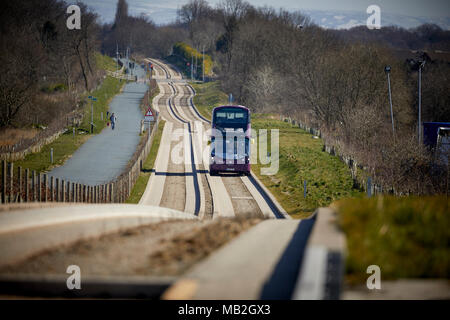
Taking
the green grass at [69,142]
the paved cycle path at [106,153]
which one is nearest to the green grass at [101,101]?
the green grass at [69,142]

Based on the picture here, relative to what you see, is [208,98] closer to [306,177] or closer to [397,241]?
[306,177]

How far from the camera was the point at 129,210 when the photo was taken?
37.3 ft

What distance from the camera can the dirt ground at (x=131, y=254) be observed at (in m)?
7.19

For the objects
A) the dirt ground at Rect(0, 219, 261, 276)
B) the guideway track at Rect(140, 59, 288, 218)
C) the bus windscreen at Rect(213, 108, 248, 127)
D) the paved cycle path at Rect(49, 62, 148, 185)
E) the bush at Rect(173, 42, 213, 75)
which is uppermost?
the bush at Rect(173, 42, 213, 75)

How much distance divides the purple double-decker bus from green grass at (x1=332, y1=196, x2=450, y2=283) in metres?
23.4

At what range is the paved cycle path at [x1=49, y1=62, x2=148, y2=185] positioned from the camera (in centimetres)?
3003

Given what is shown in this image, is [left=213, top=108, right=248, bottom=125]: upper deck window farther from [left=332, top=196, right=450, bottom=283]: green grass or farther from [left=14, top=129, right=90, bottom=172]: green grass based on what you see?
[left=332, top=196, right=450, bottom=283]: green grass

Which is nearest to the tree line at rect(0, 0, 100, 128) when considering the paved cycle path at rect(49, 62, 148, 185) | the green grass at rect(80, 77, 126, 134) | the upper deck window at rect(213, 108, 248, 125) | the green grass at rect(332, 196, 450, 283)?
the green grass at rect(80, 77, 126, 134)

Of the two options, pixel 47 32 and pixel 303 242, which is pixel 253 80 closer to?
pixel 47 32

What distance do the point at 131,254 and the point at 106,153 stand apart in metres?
32.4

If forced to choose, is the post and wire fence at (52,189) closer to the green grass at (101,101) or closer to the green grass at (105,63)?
the green grass at (101,101)

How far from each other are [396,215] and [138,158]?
25165 millimetres

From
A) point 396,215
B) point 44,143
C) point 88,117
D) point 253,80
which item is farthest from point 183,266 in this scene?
point 253,80
